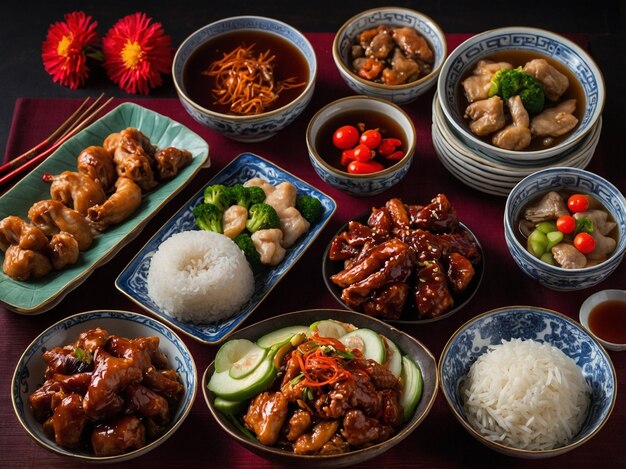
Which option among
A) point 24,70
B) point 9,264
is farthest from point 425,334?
point 24,70

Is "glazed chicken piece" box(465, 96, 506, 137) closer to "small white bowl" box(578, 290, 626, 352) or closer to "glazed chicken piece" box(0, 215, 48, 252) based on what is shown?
"small white bowl" box(578, 290, 626, 352)

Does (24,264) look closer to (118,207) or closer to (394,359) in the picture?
(118,207)

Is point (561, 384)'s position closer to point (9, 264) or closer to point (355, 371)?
point (355, 371)

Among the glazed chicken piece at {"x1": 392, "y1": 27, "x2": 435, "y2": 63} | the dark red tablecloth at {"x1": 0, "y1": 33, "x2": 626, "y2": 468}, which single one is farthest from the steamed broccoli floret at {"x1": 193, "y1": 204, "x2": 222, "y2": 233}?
the glazed chicken piece at {"x1": 392, "y1": 27, "x2": 435, "y2": 63}

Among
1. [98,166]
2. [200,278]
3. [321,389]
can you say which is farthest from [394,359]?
[98,166]

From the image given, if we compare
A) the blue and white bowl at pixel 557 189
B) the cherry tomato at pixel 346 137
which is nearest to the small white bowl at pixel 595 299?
the blue and white bowl at pixel 557 189

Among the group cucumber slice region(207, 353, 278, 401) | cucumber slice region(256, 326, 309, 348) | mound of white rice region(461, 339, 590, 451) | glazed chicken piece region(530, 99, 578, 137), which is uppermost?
glazed chicken piece region(530, 99, 578, 137)

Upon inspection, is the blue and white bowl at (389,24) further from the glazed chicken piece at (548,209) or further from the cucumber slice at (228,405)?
the cucumber slice at (228,405)
